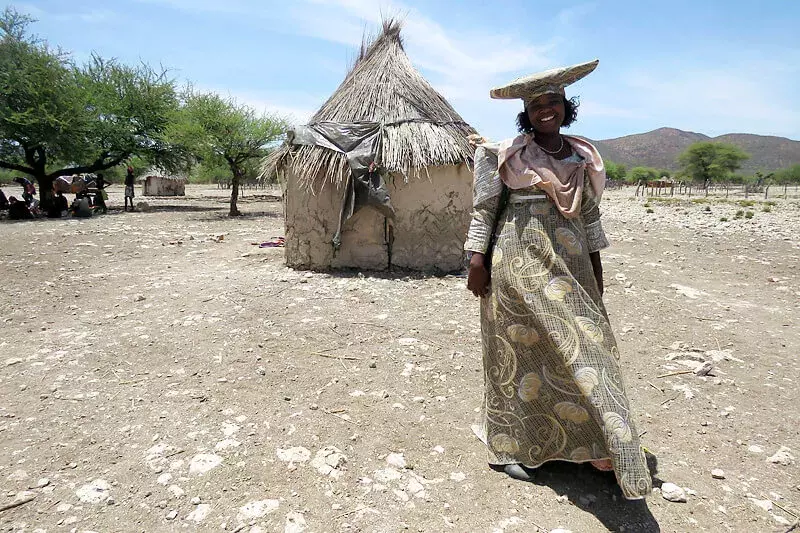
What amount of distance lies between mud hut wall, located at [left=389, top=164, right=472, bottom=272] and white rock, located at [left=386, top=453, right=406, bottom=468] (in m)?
4.13

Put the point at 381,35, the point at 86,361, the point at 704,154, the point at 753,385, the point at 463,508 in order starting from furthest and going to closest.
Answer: the point at 704,154 → the point at 381,35 → the point at 86,361 → the point at 753,385 → the point at 463,508

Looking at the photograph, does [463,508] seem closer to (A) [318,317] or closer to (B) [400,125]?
(A) [318,317]

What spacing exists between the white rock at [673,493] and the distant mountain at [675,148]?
90.3 m

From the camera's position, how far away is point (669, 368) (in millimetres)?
3445

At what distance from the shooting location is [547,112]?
203 cm

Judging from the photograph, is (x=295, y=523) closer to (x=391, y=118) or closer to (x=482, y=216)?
(x=482, y=216)

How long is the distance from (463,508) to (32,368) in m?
3.07

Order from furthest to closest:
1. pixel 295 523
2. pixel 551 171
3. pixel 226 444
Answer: pixel 226 444, pixel 551 171, pixel 295 523

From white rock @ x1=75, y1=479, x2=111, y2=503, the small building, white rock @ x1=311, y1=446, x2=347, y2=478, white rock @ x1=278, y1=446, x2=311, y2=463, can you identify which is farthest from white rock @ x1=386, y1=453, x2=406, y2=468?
the small building

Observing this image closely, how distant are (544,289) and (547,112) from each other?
29.2 inches

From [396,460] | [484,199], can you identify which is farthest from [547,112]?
[396,460]

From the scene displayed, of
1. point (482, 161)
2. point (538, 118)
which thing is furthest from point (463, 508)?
point (538, 118)

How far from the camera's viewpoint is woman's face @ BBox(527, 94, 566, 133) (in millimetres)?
2016

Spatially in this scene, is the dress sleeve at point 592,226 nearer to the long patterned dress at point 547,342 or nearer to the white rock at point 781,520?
the long patterned dress at point 547,342
